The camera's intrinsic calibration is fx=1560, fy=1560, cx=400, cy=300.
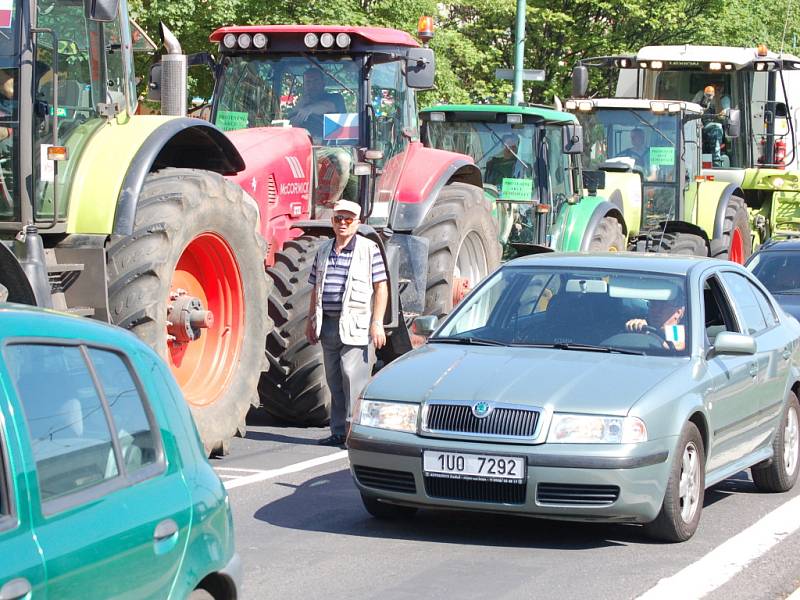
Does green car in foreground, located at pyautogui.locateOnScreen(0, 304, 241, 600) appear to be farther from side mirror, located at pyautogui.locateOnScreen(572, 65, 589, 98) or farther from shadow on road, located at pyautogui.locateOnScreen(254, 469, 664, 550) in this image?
side mirror, located at pyautogui.locateOnScreen(572, 65, 589, 98)

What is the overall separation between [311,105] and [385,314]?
1.96 m

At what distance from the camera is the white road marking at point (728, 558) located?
6.61 m

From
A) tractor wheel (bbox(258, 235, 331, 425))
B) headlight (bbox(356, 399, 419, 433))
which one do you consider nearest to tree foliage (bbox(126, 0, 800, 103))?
tractor wheel (bbox(258, 235, 331, 425))

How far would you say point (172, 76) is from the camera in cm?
1004

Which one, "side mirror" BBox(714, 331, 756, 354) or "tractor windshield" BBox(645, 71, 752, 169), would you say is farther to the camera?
"tractor windshield" BBox(645, 71, 752, 169)

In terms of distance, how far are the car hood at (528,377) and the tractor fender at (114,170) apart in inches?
75.8

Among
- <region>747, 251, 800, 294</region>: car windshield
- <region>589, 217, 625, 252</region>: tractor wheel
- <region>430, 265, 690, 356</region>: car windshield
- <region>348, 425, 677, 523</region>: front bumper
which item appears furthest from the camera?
<region>589, 217, 625, 252</region>: tractor wheel

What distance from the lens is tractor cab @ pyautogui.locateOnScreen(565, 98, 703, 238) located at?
20422 mm

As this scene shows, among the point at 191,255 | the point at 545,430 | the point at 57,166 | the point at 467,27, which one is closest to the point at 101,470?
the point at 545,430

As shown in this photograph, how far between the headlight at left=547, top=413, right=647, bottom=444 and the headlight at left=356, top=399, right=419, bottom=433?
0.71 metres

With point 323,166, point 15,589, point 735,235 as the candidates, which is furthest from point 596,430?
point 735,235

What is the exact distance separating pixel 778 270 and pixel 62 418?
12106 millimetres

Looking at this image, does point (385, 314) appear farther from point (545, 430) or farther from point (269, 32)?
point (545, 430)

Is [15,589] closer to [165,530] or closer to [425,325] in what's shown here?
[165,530]
